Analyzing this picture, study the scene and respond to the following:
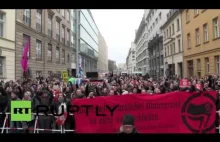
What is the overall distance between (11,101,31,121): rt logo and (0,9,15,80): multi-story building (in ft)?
52.2

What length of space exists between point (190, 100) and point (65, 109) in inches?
148

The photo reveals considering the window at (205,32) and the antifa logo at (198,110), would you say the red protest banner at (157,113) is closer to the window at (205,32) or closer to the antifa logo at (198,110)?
the antifa logo at (198,110)

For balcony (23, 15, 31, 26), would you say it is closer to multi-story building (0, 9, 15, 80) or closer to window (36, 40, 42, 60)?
multi-story building (0, 9, 15, 80)

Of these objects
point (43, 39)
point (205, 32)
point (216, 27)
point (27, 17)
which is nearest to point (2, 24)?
point (27, 17)

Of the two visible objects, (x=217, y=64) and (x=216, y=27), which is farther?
(x=217, y=64)

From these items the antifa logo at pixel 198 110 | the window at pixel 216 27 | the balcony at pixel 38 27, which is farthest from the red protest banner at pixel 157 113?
the balcony at pixel 38 27

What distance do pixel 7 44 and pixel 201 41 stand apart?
18237 mm

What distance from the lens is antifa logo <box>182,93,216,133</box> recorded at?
850 cm

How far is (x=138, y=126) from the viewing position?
8766 mm

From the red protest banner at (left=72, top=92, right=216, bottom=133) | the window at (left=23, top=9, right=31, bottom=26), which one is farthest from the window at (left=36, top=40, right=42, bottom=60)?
the red protest banner at (left=72, top=92, right=216, bottom=133)

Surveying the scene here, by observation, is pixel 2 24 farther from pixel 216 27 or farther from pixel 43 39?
pixel 216 27

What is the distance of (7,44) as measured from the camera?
82.7 feet

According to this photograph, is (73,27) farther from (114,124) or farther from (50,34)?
(114,124)
